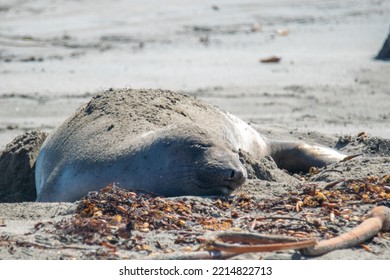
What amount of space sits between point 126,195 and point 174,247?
0.88 m

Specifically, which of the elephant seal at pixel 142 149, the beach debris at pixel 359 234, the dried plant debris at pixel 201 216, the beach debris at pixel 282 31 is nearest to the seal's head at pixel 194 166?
the elephant seal at pixel 142 149

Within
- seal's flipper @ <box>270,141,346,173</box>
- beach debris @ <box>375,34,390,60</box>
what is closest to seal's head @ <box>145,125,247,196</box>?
seal's flipper @ <box>270,141,346,173</box>

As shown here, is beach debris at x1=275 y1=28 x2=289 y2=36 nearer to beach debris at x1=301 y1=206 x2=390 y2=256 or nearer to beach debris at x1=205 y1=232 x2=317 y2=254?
beach debris at x1=301 y1=206 x2=390 y2=256

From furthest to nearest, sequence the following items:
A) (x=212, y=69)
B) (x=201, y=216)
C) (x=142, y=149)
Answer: (x=212, y=69), (x=142, y=149), (x=201, y=216)

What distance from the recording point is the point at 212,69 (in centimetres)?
1280

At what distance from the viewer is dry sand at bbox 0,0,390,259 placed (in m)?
6.48

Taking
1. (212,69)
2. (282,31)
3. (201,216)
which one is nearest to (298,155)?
(201,216)

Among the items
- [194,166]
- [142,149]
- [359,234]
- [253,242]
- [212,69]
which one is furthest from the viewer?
[212,69]

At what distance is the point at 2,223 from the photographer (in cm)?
577

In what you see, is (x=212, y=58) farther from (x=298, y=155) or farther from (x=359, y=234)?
(x=359, y=234)

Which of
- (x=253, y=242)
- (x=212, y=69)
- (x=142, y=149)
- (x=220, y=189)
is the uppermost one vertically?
(x=142, y=149)

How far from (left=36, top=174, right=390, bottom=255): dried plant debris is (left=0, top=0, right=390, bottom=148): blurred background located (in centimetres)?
→ 379

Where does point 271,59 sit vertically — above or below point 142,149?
below

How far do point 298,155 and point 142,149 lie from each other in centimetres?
248
